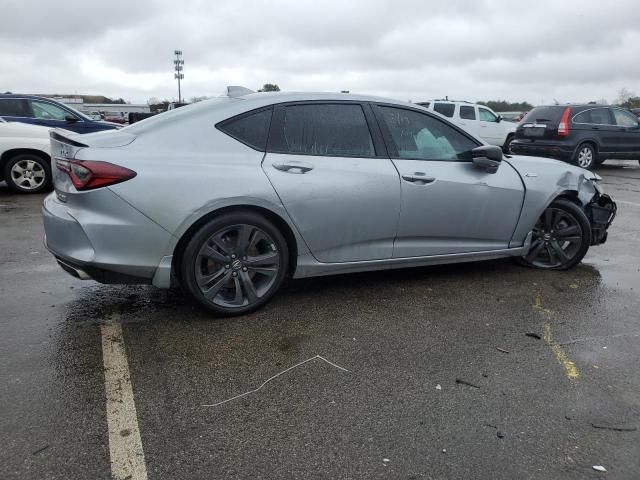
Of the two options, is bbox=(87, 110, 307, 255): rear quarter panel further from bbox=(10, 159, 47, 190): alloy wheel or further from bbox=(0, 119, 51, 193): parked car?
bbox=(10, 159, 47, 190): alloy wheel

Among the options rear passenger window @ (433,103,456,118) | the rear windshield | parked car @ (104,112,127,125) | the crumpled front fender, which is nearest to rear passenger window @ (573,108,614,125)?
A: the rear windshield

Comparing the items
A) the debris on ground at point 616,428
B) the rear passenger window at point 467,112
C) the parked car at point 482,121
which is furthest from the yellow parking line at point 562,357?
the rear passenger window at point 467,112

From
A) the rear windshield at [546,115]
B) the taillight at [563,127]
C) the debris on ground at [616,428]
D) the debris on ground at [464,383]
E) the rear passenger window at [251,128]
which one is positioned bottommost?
the debris on ground at [464,383]

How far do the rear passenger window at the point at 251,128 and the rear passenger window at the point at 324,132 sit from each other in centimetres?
9

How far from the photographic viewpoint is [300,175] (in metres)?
3.94

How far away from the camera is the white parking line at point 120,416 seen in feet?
7.61

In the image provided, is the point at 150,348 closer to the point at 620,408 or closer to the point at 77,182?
the point at 77,182

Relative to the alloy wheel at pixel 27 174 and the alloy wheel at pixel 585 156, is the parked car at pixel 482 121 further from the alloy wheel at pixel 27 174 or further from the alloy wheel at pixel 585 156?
the alloy wheel at pixel 27 174

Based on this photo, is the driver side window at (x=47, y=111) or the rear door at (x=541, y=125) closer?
the driver side window at (x=47, y=111)

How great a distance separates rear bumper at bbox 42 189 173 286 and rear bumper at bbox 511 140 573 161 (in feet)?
40.6

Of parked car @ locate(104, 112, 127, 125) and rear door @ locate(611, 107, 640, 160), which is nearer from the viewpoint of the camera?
rear door @ locate(611, 107, 640, 160)

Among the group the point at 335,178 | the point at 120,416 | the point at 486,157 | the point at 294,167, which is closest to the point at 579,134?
the point at 486,157

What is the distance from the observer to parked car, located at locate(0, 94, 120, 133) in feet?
37.1

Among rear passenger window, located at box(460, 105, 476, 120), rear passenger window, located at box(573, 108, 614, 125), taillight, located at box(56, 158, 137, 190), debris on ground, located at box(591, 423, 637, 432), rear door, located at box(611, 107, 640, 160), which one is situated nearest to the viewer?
debris on ground, located at box(591, 423, 637, 432)
